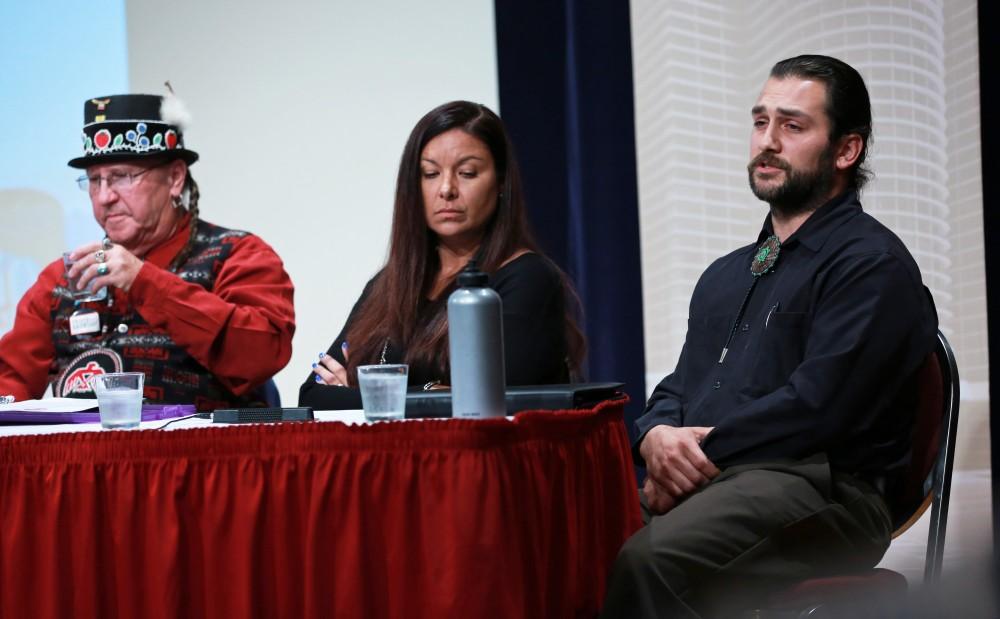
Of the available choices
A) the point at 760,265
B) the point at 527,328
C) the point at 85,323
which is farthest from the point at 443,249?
the point at 85,323

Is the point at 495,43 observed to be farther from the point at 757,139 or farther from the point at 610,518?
the point at 610,518

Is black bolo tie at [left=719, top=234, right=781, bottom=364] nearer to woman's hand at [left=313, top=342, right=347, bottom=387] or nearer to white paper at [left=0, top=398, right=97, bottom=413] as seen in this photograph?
woman's hand at [left=313, top=342, right=347, bottom=387]

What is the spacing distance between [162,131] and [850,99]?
179 centimetres

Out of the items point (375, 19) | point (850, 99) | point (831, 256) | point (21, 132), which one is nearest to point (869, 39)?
point (850, 99)

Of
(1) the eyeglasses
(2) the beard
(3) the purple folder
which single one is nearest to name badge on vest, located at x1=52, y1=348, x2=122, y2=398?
(1) the eyeglasses

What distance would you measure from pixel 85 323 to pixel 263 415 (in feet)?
4.58

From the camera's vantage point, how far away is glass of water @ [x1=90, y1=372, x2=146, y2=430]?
1441mm

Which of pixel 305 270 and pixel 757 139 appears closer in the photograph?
pixel 757 139

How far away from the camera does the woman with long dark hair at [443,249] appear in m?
2.20

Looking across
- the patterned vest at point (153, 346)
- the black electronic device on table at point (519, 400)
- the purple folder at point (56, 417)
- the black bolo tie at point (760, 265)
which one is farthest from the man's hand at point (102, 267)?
the black bolo tie at point (760, 265)

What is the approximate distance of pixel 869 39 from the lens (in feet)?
A: 10.0

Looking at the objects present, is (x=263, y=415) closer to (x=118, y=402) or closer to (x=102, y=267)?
(x=118, y=402)

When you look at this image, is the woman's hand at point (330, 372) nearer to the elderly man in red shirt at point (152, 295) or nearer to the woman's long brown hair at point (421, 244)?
the woman's long brown hair at point (421, 244)

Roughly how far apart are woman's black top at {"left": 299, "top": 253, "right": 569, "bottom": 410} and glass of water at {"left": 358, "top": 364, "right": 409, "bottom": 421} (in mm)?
579
